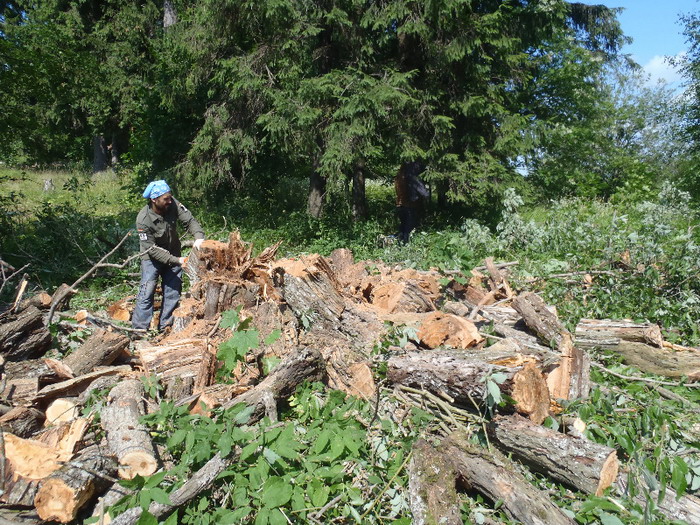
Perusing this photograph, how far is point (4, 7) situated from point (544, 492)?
2531cm

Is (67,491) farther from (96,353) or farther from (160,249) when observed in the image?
(160,249)

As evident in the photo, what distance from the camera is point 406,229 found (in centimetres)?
952

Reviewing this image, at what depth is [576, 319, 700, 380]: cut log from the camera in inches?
163

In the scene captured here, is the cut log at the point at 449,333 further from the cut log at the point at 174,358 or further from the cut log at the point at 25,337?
the cut log at the point at 25,337

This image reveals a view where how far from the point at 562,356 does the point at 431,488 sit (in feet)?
5.37

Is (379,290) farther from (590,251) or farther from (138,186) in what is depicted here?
(138,186)

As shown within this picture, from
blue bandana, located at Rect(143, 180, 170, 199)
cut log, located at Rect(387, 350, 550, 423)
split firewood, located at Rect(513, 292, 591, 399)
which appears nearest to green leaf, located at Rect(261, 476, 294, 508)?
cut log, located at Rect(387, 350, 550, 423)

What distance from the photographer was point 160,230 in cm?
533

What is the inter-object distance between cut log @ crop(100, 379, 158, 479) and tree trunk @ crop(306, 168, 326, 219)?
7641 mm

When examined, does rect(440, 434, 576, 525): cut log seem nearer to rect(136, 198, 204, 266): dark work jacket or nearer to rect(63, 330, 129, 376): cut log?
rect(63, 330, 129, 376): cut log

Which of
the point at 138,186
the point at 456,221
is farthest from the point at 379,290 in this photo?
the point at 138,186

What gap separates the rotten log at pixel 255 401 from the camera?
2.60 meters

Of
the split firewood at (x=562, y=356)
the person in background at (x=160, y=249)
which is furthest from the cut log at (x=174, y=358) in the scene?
the split firewood at (x=562, y=356)

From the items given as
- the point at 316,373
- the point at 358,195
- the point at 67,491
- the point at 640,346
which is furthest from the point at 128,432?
the point at 358,195
